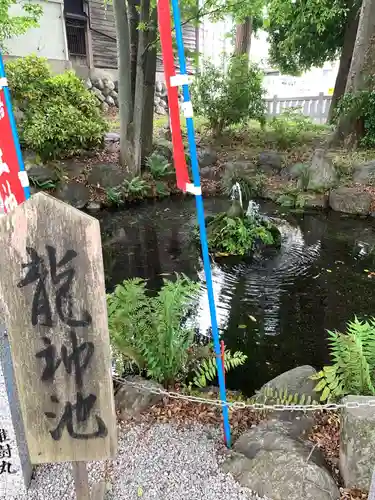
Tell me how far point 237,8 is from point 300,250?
6.83m

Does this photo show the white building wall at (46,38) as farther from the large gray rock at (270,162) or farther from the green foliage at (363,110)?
the green foliage at (363,110)

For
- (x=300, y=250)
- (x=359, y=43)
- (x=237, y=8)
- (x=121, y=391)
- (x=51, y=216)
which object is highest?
(x=237, y=8)

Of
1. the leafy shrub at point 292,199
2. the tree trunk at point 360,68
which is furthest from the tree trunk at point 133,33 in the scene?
the tree trunk at point 360,68

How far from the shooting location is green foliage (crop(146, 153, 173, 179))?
11.5 m

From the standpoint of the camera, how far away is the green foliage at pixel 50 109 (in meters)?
10.2

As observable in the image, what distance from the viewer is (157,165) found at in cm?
1159

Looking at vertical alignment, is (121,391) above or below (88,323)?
below

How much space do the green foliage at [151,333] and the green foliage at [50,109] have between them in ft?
26.2

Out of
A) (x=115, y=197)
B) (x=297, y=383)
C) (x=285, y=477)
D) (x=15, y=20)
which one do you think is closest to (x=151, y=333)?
(x=297, y=383)


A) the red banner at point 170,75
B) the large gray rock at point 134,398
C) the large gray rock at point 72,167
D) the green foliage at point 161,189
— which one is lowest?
the green foliage at point 161,189

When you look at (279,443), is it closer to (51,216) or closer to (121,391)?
(121,391)

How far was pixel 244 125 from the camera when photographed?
47.1ft

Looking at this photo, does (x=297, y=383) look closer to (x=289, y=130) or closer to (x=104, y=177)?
(x=104, y=177)

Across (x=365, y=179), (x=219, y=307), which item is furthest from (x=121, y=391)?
(x=365, y=179)
